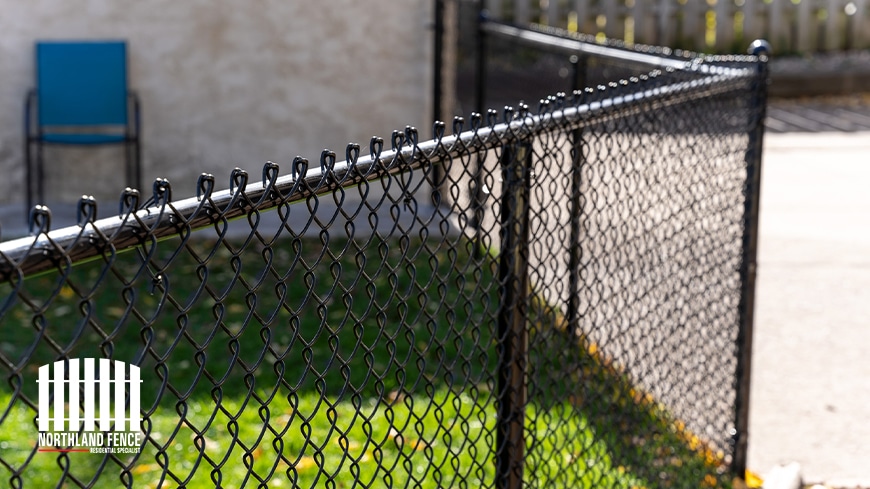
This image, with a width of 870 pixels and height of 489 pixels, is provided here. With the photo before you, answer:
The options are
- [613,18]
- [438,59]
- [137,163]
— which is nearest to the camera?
[137,163]

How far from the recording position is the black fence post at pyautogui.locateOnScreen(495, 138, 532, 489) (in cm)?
281

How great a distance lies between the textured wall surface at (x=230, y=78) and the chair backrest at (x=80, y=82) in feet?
0.54

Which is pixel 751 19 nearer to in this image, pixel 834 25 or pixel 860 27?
pixel 834 25

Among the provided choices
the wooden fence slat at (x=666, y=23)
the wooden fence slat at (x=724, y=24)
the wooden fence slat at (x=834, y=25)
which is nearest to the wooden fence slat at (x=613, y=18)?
the wooden fence slat at (x=666, y=23)

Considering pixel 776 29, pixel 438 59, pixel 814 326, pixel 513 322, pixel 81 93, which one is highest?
pixel 776 29

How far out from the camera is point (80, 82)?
8.23 metres

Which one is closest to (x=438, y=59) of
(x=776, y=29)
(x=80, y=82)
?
(x=80, y=82)

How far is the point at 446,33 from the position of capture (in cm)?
832

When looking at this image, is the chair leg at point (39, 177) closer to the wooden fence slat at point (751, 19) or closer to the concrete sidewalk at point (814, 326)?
the concrete sidewalk at point (814, 326)

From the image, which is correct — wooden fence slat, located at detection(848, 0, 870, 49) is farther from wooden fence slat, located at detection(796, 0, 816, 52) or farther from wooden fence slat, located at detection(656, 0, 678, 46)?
wooden fence slat, located at detection(656, 0, 678, 46)

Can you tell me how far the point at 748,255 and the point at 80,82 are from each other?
522cm

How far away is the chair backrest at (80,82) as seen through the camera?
8217mm

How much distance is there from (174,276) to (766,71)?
363 cm

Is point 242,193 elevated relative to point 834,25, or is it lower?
lower
